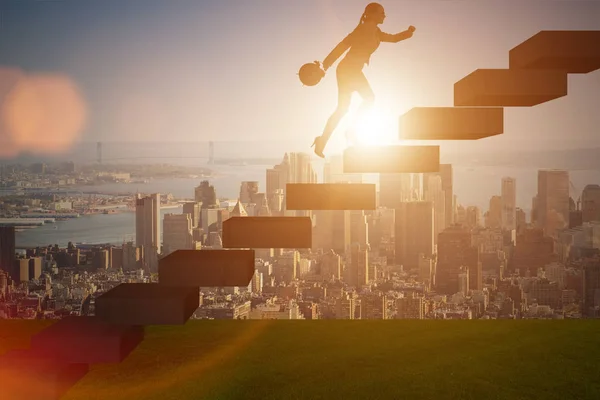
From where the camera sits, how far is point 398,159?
396 centimetres

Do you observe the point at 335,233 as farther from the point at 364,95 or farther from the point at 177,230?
the point at 364,95

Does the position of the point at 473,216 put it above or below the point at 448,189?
below

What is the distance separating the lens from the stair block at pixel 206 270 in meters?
3.86

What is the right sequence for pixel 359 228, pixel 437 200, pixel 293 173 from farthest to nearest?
pixel 359 228
pixel 437 200
pixel 293 173

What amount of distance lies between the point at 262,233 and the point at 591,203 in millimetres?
8752

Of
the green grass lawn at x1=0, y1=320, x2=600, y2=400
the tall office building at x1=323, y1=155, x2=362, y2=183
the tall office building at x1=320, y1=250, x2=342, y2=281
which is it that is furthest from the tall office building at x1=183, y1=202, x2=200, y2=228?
the tall office building at x1=323, y1=155, x2=362, y2=183

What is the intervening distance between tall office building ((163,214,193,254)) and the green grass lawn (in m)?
2.72

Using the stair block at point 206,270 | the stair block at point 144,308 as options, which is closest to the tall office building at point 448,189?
the stair block at point 206,270

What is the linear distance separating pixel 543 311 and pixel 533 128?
493 centimetres

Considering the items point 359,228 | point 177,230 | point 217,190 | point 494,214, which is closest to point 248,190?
point 217,190

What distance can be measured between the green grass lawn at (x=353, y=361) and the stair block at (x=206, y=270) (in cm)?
108

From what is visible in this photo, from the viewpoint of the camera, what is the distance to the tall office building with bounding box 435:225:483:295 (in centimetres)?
1125

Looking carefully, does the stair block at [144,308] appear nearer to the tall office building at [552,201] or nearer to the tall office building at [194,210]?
the tall office building at [194,210]

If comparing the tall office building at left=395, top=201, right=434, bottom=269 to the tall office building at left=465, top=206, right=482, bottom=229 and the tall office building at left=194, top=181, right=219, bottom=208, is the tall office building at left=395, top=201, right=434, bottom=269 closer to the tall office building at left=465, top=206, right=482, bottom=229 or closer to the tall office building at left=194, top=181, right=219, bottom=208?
the tall office building at left=465, top=206, right=482, bottom=229
